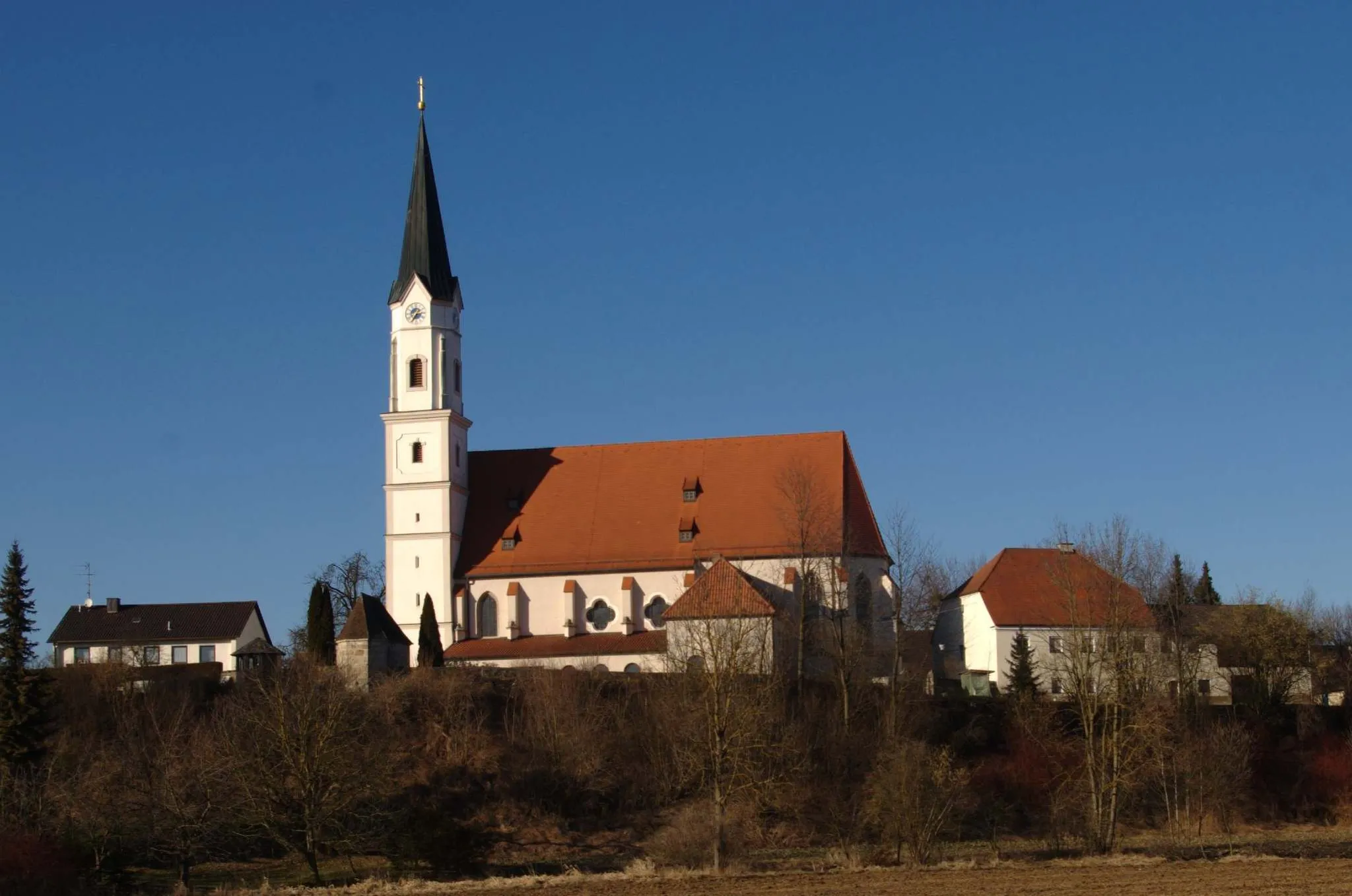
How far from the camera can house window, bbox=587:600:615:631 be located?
216 ft

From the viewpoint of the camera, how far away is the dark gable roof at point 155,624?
7662cm

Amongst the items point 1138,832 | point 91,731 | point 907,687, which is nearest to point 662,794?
point 907,687

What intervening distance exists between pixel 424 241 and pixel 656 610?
1784 cm

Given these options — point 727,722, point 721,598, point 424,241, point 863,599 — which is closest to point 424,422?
point 424,241

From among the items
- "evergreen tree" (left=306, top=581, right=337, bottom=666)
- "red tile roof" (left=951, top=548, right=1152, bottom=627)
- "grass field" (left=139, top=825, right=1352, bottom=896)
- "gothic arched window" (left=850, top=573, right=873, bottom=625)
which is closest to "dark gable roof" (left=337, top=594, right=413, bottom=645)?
"evergreen tree" (left=306, top=581, right=337, bottom=666)

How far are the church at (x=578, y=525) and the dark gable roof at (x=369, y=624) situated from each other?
5.01m

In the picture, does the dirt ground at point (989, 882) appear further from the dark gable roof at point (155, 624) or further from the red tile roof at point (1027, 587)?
the dark gable roof at point (155, 624)

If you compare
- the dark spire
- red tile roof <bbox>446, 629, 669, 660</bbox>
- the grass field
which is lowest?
the grass field

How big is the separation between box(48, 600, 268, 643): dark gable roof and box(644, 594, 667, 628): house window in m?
21.8

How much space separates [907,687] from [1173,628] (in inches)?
445

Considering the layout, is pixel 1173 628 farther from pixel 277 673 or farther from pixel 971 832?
pixel 277 673

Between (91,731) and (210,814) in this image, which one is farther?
(91,731)

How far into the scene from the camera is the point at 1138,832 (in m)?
49.9

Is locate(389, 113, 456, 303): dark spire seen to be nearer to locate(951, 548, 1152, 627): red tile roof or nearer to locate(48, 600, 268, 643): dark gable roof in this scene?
locate(48, 600, 268, 643): dark gable roof
